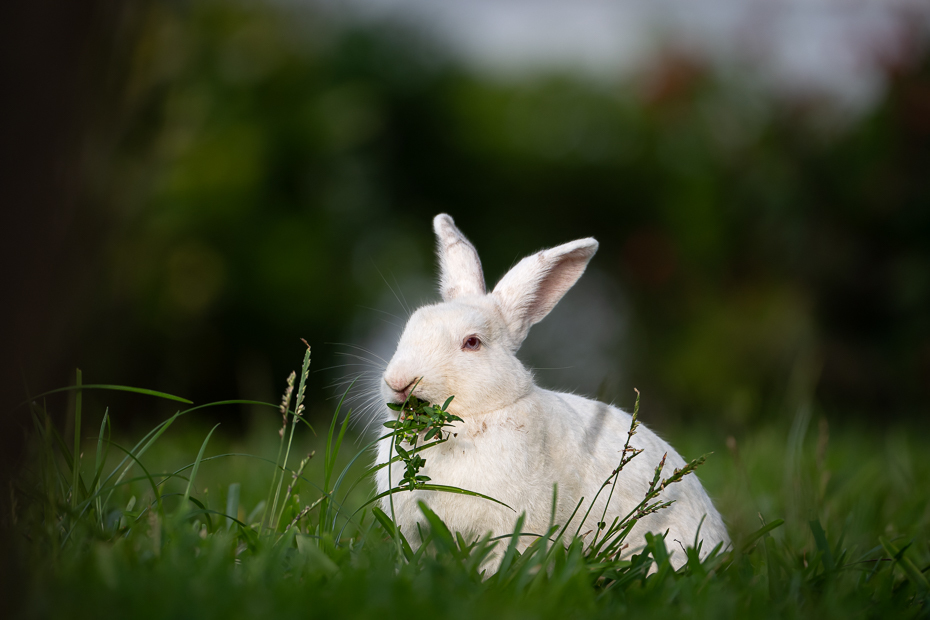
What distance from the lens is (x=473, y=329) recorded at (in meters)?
2.88

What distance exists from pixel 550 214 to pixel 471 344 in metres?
9.20

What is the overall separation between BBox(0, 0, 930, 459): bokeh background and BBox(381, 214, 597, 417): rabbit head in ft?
7.40

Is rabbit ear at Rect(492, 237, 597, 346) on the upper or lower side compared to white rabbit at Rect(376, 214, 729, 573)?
upper

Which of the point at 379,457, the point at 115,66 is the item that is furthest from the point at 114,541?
the point at 115,66

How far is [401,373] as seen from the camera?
104 inches

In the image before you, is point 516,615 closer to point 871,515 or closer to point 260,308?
point 871,515

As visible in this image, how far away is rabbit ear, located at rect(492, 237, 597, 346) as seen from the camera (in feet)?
10.4

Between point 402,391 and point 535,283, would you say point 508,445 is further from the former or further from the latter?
point 535,283

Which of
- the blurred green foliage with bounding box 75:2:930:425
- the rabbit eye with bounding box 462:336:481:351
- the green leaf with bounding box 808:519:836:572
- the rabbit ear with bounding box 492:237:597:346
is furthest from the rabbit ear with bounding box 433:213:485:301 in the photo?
the blurred green foliage with bounding box 75:2:930:425

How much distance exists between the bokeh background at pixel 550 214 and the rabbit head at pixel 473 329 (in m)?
2.25

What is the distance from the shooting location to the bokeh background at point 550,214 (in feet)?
26.6

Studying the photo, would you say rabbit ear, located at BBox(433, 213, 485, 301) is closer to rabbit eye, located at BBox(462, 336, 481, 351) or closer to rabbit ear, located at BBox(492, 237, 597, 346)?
rabbit ear, located at BBox(492, 237, 597, 346)

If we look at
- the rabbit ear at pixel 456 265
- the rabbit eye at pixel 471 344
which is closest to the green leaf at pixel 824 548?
the rabbit eye at pixel 471 344

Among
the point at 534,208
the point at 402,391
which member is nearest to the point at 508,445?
the point at 402,391
